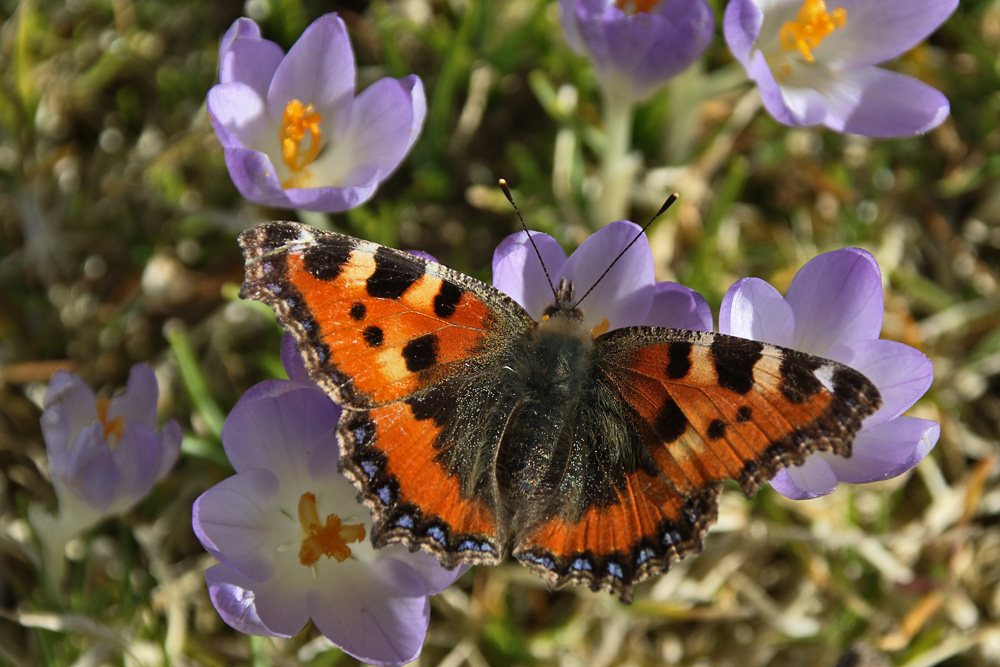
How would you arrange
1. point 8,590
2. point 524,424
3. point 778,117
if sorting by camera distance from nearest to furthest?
point 524,424 < point 778,117 < point 8,590

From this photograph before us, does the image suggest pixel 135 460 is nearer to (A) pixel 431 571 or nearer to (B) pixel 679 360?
(A) pixel 431 571

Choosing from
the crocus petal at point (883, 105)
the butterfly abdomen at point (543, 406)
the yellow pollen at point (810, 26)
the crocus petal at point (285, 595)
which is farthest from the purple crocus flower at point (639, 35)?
the crocus petal at point (285, 595)

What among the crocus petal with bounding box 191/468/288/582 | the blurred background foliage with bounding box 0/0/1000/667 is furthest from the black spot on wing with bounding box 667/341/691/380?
the blurred background foliage with bounding box 0/0/1000/667

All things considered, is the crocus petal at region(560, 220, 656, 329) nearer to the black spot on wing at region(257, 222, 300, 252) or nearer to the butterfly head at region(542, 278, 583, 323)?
the butterfly head at region(542, 278, 583, 323)

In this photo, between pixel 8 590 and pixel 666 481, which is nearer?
pixel 666 481

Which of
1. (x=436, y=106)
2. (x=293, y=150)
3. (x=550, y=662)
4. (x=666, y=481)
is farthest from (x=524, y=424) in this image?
(x=436, y=106)

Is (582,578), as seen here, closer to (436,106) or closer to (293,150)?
(293,150)

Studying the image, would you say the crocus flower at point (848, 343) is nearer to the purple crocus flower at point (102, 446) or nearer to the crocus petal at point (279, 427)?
the crocus petal at point (279, 427)
